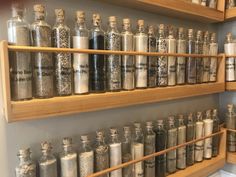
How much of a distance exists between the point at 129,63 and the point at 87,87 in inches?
6.0

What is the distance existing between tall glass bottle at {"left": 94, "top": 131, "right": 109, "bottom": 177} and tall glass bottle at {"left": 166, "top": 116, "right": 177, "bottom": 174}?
0.27 m

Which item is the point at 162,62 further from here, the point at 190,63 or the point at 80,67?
the point at 80,67

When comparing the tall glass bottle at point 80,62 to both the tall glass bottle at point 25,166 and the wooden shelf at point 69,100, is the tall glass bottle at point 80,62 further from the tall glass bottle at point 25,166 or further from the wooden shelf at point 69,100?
the tall glass bottle at point 25,166

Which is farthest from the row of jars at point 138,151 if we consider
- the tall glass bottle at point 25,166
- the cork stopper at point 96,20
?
the cork stopper at point 96,20

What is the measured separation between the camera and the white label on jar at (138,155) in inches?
29.0

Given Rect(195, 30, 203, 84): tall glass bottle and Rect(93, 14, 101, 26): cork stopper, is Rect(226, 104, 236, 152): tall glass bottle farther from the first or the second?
Rect(93, 14, 101, 26): cork stopper

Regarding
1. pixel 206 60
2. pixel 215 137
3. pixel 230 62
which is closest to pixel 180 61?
pixel 206 60

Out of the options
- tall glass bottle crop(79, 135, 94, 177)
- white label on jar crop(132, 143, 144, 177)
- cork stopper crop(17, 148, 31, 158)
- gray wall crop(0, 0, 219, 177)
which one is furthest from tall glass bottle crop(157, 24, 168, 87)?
cork stopper crop(17, 148, 31, 158)

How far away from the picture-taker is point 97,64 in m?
0.63

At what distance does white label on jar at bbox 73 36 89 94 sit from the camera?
23.3 inches

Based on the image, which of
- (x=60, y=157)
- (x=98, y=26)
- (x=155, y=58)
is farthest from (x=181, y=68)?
(x=60, y=157)

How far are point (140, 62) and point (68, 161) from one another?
35cm

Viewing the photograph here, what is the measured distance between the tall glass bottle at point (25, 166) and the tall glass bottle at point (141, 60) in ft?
1.21

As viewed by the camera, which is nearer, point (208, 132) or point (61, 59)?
point (61, 59)
